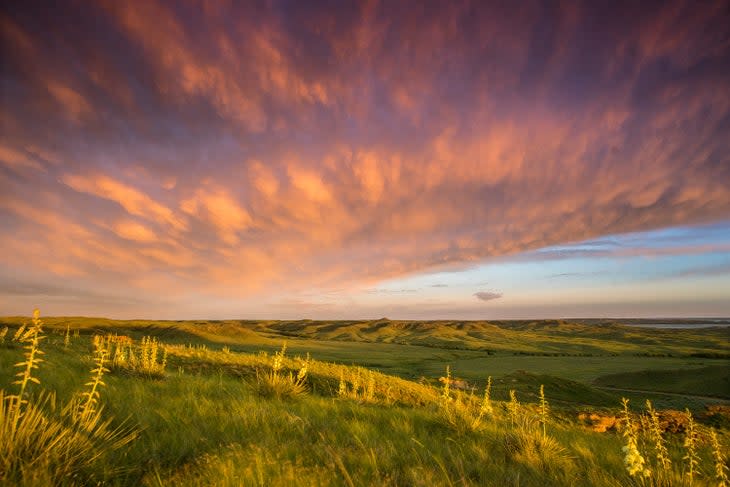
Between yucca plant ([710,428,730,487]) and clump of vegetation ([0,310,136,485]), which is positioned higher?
clump of vegetation ([0,310,136,485])

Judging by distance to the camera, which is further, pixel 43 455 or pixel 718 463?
pixel 718 463

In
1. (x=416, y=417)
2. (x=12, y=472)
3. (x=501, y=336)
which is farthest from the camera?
(x=501, y=336)

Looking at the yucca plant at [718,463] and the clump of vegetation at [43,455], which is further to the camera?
the yucca plant at [718,463]

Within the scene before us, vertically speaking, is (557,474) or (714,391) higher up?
(557,474)

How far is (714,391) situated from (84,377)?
126ft

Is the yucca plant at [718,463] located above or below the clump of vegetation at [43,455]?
below

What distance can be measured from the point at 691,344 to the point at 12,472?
124 metres

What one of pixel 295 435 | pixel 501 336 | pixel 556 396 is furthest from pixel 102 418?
pixel 501 336

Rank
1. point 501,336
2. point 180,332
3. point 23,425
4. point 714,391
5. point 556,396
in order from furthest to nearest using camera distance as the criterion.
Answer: point 501,336 → point 180,332 → point 714,391 → point 556,396 → point 23,425

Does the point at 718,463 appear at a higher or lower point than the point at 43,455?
lower

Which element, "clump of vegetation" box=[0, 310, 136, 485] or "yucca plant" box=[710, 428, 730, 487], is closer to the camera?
"clump of vegetation" box=[0, 310, 136, 485]

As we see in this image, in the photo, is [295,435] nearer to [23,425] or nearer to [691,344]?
[23,425]

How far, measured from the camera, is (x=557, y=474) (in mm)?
3641

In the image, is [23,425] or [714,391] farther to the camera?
[714,391]
